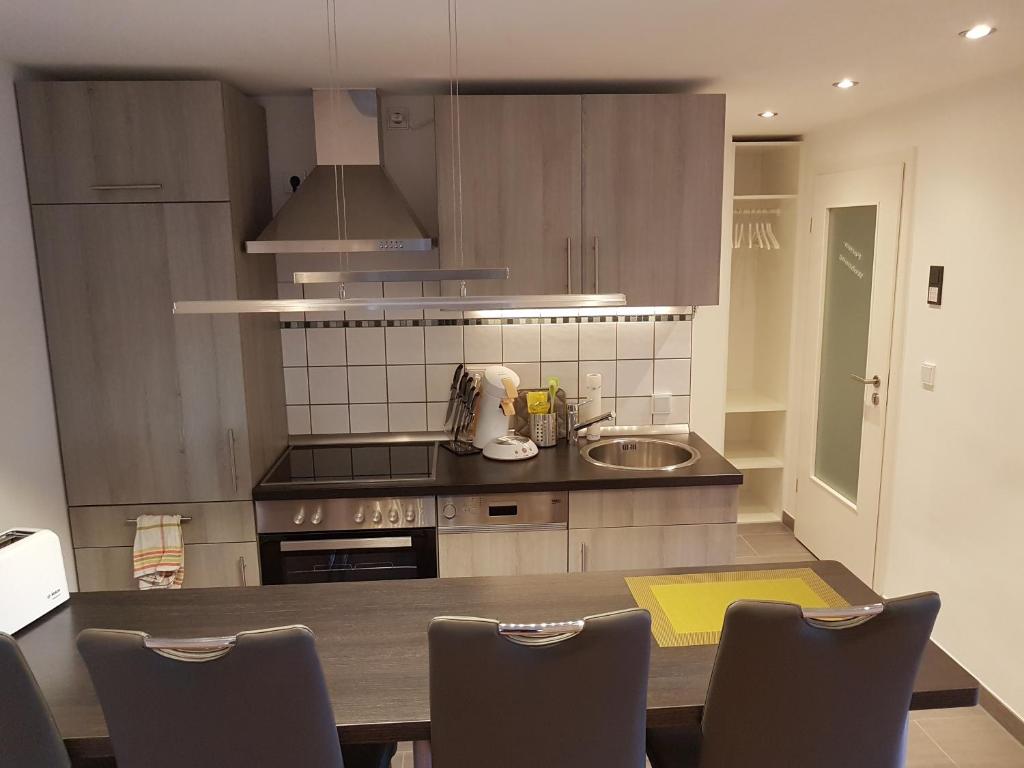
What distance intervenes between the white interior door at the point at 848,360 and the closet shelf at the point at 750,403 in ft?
0.83

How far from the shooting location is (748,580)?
203 centimetres

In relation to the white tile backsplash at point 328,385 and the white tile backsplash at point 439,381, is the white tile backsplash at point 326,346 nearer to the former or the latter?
the white tile backsplash at point 328,385

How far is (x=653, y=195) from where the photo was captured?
299cm

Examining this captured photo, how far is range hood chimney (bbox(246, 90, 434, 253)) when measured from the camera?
265 cm

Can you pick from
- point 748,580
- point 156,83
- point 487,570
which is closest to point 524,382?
point 487,570

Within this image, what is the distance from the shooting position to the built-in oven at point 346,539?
2869 mm

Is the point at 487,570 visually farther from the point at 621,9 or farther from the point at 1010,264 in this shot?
the point at 1010,264

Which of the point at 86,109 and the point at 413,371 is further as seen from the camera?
the point at 413,371

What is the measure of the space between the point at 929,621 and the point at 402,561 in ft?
6.47

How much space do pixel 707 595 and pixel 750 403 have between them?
301 cm

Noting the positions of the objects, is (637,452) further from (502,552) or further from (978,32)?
(978,32)

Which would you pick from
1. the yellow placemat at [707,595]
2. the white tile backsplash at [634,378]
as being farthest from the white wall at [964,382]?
the yellow placemat at [707,595]

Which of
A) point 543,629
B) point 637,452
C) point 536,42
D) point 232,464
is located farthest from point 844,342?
point 543,629

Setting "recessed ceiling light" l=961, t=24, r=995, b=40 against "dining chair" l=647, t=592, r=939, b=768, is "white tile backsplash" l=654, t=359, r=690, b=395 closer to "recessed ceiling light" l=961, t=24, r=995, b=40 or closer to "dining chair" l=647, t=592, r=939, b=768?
"recessed ceiling light" l=961, t=24, r=995, b=40
